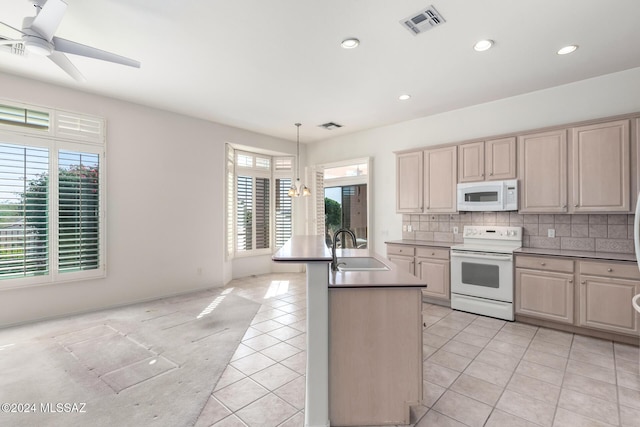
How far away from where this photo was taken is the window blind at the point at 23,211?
11.3 ft

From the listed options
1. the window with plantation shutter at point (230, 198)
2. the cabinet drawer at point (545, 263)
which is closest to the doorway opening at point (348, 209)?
the window with plantation shutter at point (230, 198)

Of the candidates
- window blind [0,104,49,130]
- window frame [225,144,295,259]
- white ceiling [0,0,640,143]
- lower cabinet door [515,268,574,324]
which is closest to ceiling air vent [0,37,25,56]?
white ceiling [0,0,640,143]

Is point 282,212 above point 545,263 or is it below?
above

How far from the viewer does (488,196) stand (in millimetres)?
4090

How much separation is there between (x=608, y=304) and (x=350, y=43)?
12.2ft

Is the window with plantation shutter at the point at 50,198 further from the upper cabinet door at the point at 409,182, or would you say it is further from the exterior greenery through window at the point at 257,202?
the upper cabinet door at the point at 409,182

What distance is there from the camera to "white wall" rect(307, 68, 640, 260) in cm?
344

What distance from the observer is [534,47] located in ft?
9.40

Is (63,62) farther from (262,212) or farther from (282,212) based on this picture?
(282,212)

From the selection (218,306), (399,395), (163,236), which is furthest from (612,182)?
(163,236)

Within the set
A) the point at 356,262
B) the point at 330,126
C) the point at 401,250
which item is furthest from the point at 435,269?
Answer: the point at 330,126

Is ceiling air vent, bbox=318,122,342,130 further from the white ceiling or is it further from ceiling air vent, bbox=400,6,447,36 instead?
ceiling air vent, bbox=400,6,447,36

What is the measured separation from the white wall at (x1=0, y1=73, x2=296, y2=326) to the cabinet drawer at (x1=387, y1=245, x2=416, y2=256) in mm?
3020

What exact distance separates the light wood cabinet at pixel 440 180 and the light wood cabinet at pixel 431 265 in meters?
0.68
